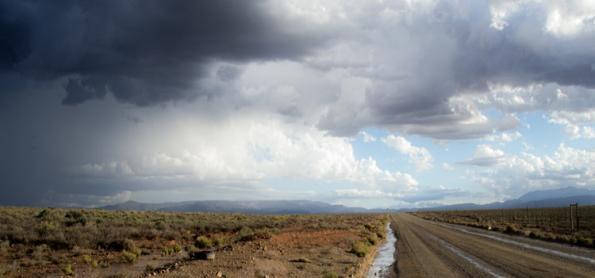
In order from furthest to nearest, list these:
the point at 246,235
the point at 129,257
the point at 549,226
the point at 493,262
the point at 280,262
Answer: the point at 549,226 → the point at 246,235 → the point at 129,257 → the point at 493,262 → the point at 280,262

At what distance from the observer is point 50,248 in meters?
28.2

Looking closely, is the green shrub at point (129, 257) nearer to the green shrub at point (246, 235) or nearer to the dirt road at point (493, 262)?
the green shrub at point (246, 235)

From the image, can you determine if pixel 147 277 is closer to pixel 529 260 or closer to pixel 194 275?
pixel 194 275

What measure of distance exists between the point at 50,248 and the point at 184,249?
25.8 feet

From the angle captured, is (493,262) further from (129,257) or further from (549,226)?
(549,226)

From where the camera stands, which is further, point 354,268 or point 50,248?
point 50,248

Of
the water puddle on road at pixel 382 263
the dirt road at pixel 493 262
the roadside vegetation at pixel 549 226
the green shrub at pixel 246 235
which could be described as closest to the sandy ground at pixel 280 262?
the water puddle on road at pixel 382 263

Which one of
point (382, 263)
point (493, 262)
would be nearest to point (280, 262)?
point (382, 263)

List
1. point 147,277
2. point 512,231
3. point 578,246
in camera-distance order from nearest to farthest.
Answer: point 147,277 → point 578,246 → point 512,231

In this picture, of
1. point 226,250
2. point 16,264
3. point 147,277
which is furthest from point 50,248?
point 147,277

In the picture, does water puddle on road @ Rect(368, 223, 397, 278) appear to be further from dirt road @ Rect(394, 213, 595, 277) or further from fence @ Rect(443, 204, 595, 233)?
fence @ Rect(443, 204, 595, 233)

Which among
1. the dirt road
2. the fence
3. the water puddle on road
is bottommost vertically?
the fence

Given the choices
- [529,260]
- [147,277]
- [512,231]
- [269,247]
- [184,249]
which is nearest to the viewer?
[147,277]

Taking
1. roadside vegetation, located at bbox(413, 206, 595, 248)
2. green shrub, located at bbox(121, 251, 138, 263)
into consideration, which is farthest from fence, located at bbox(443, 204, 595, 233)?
green shrub, located at bbox(121, 251, 138, 263)
